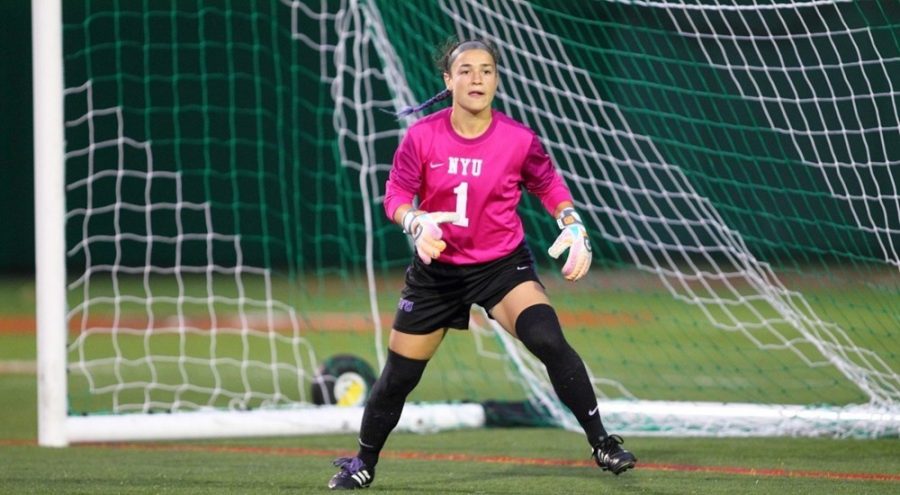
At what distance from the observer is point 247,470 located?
6.45 m

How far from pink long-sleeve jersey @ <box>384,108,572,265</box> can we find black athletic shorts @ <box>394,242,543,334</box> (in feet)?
0.15

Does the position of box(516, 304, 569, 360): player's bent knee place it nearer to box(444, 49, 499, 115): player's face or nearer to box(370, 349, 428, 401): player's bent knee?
box(370, 349, 428, 401): player's bent knee

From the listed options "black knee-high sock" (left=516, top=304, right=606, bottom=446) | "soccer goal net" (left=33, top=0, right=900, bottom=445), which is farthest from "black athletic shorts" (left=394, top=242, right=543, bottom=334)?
"soccer goal net" (left=33, top=0, right=900, bottom=445)

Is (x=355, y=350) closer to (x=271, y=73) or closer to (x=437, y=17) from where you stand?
(x=437, y=17)

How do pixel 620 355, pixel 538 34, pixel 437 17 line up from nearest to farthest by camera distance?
pixel 538 34 < pixel 437 17 < pixel 620 355

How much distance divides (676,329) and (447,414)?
5142 millimetres

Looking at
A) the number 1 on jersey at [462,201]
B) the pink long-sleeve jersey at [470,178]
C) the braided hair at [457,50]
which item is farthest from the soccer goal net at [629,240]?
the number 1 on jersey at [462,201]

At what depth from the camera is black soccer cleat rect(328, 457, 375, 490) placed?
5.68 metres

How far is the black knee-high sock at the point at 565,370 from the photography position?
17.6ft

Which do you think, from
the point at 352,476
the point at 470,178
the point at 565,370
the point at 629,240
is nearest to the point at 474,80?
the point at 470,178

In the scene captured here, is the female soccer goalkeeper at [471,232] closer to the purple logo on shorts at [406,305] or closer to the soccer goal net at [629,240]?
the purple logo on shorts at [406,305]

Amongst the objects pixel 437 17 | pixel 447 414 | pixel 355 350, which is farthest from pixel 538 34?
pixel 355 350

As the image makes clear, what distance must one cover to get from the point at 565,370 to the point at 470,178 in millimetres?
844

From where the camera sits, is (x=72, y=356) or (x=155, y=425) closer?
(x=155, y=425)
